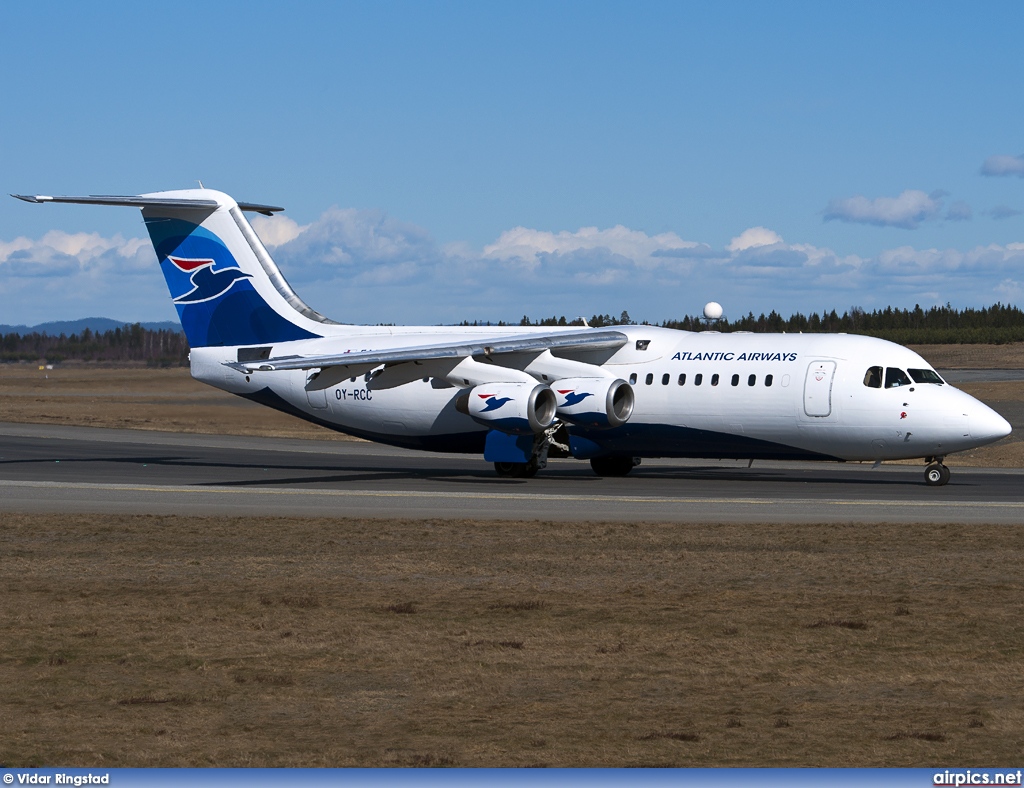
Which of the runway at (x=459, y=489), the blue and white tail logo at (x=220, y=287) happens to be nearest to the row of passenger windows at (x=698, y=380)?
the runway at (x=459, y=489)

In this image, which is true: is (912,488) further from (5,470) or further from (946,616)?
(5,470)

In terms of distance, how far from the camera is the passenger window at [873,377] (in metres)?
29.7

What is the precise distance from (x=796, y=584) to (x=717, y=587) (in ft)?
3.35

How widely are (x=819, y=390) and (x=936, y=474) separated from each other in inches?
139

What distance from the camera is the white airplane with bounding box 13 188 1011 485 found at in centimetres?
2973

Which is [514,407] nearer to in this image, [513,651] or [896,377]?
[896,377]

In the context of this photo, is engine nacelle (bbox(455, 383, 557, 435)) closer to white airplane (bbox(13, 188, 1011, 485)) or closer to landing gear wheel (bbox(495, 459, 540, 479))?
white airplane (bbox(13, 188, 1011, 485))

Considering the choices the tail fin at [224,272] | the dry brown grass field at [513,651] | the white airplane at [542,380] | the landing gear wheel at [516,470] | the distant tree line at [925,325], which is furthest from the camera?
the distant tree line at [925,325]

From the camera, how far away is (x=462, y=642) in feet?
41.3

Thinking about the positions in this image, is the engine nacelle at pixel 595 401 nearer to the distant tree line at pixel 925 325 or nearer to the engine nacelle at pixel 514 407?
the engine nacelle at pixel 514 407

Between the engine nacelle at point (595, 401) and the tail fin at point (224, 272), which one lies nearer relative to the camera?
the engine nacelle at point (595, 401)

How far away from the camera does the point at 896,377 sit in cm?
2969

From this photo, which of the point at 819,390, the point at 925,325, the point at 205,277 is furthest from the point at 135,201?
the point at 925,325

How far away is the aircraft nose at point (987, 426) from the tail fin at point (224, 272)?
16987mm
